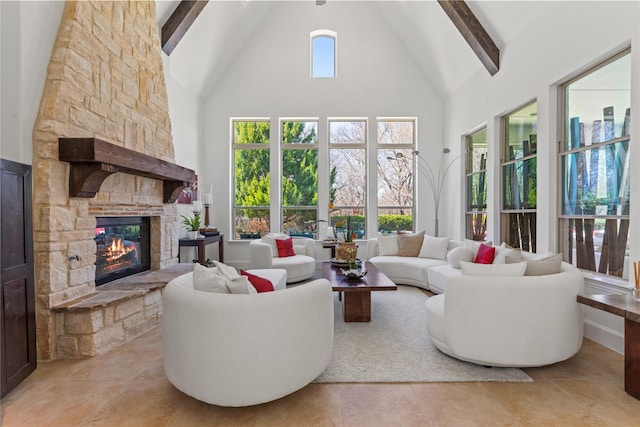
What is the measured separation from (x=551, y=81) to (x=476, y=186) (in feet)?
7.61

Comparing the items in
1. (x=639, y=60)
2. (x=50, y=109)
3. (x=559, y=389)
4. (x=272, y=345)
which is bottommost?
(x=559, y=389)

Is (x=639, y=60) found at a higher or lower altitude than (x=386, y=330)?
higher

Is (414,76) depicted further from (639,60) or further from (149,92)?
(149,92)

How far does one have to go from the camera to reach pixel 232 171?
6.92m

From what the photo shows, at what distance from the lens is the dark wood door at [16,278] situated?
2148 mm

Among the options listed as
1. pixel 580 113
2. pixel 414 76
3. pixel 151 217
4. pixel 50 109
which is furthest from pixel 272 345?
pixel 414 76

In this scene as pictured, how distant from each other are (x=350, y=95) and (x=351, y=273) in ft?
14.1

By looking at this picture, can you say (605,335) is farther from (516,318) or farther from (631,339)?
(516,318)

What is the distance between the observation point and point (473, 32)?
4.73 metres

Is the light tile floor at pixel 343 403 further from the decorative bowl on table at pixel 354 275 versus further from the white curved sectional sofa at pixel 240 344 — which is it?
the decorative bowl on table at pixel 354 275

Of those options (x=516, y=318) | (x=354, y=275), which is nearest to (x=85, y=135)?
(x=354, y=275)

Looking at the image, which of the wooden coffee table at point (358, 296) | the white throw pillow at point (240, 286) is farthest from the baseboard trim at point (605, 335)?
the white throw pillow at point (240, 286)

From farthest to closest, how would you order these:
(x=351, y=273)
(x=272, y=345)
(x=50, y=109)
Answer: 1. (x=351, y=273)
2. (x=50, y=109)
3. (x=272, y=345)

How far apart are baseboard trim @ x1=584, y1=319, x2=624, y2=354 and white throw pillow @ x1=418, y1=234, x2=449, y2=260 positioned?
7.14ft
